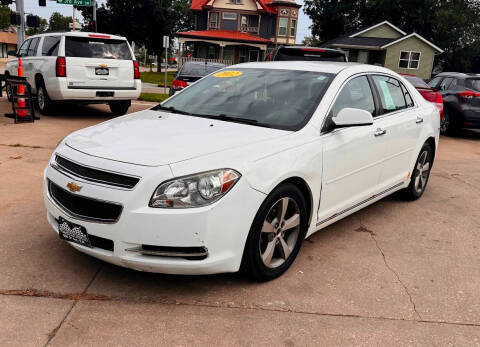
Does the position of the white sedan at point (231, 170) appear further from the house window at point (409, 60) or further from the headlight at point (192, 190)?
the house window at point (409, 60)

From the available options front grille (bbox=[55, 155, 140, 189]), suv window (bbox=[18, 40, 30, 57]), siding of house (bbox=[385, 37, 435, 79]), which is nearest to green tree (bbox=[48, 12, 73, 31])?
siding of house (bbox=[385, 37, 435, 79])

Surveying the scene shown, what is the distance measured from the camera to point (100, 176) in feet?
9.97

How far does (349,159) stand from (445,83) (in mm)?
9437

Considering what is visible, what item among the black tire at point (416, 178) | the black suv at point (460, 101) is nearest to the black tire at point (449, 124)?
the black suv at point (460, 101)

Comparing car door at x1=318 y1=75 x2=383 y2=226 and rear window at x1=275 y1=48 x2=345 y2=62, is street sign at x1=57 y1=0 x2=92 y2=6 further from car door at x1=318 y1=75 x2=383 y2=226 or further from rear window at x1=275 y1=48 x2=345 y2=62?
car door at x1=318 y1=75 x2=383 y2=226

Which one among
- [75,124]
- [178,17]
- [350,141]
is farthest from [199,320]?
[178,17]

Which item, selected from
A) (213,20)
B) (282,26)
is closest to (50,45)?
(213,20)

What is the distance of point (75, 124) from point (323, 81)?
295 inches

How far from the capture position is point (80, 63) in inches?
396

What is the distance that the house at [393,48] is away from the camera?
4206cm

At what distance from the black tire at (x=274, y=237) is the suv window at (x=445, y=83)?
9.91 metres

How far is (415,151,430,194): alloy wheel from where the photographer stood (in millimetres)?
5668

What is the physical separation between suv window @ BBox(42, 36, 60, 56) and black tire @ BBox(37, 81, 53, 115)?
75cm

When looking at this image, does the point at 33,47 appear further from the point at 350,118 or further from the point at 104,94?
the point at 350,118
